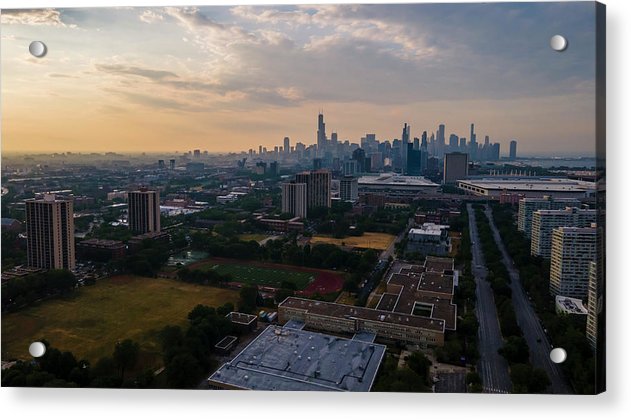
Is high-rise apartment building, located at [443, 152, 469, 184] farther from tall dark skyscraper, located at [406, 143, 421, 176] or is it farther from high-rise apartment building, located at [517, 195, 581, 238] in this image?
high-rise apartment building, located at [517, 195, 581, 238]

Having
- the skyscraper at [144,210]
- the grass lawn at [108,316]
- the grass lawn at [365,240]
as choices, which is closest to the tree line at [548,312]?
the grass lawn at [365,240]

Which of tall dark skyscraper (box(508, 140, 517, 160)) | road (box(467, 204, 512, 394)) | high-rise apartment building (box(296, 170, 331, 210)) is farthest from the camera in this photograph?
high-rise apartment building (box(296, 170, 331, 210))

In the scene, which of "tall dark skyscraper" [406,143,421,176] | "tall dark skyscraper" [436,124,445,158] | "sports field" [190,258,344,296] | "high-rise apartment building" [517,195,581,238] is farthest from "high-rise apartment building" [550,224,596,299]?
"sports field" [190,258,344,296]

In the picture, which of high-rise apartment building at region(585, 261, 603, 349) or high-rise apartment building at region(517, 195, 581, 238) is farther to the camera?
high-rise apartment building at region(517, 195, 581, 238)

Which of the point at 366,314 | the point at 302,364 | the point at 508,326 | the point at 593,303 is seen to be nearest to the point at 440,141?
the point at 508,326

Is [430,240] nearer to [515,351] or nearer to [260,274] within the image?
[260,274]
